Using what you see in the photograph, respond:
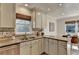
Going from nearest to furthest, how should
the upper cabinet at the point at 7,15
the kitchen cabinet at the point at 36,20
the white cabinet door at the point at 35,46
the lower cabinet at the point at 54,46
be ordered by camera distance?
the upper cabinet at the point at 7,15, the lower cabinet at the point at 54,46, the white cabinet door at the point at 35,46, the kitchen cabinet at the point at 36,20

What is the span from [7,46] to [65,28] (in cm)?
118

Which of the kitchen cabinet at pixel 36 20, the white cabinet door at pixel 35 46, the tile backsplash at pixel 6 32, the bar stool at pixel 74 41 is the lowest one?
the white cabinet door at pixel 35 46

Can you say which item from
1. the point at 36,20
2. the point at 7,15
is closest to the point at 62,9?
the point at 7,15

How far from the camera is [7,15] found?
8.21 ft

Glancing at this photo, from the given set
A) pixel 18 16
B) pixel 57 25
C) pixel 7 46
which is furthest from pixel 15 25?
pixel 57 25

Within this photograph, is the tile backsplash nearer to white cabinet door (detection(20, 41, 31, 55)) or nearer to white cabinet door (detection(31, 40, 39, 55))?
white cabinet door (detection(20, 41, 31, 55))

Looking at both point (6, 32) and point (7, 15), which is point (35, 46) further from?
point (7, 15)

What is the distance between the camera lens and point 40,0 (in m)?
1.41

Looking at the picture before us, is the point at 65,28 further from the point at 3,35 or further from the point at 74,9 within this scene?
the point at 3,35

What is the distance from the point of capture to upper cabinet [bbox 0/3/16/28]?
236cm

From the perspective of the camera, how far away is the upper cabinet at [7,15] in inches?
93.1

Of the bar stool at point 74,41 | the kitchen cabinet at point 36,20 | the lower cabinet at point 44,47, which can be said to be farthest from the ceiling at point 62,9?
the kitchen cabinet at point 36,20

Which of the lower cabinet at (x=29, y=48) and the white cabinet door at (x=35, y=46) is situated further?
the white cabinet door at (x=35, y=46)

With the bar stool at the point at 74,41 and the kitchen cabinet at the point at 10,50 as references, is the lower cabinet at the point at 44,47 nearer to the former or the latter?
the kitchen cabinet at the point at 10,50
